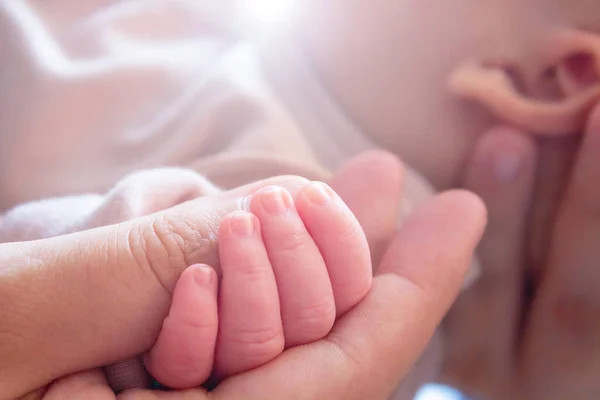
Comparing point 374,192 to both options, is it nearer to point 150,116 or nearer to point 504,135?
point 504,135

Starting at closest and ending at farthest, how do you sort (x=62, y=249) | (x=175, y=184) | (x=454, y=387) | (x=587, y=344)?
(x=62, y=249)
(x=175, y=184)
(x=587, y=344)
(x=454, y=387)

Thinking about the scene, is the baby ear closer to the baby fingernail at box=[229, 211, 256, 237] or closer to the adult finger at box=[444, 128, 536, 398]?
the adult finger at box=[444, 128, 536, 398]

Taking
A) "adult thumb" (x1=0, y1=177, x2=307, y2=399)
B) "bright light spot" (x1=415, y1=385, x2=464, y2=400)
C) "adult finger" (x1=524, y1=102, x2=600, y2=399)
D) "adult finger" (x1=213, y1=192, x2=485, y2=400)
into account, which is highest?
"adult thumb" (x1=0, y1=177, x2=307, y2=399)

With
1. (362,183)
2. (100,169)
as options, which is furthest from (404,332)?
(100,169)

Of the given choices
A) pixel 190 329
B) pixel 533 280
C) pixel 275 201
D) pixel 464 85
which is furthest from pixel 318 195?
pixel 533 280

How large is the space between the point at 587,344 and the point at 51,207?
0.65 meters

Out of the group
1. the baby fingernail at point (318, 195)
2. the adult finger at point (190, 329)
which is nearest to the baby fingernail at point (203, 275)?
the adult finger at point (190, 329)

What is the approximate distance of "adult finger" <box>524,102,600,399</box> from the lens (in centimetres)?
67

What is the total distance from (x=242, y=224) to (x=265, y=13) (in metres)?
0.54

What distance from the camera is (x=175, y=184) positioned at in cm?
58

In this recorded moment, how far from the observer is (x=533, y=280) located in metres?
0.80

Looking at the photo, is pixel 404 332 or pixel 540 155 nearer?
pixel 404 332

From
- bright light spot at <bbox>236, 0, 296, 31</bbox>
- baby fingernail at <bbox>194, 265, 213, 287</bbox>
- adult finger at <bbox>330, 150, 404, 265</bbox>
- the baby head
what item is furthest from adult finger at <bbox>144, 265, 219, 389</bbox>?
bright light spot at <bbox>236, 0, 296, 31</bbox>

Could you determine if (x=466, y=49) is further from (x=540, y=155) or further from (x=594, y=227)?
(x=594, y=227)
